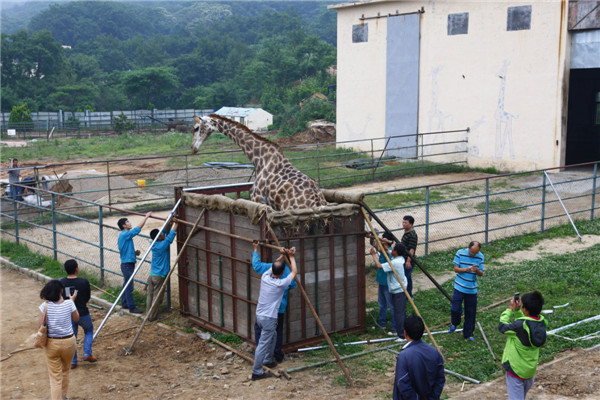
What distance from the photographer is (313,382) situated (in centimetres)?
676

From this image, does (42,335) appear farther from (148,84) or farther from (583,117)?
(148,84)

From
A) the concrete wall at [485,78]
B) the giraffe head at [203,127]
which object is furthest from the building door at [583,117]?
the giraffe head at [203,127]

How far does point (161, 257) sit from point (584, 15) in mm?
16700

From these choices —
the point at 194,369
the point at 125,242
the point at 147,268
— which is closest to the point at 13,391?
the point at 194,369

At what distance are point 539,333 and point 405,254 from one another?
9.07 feet

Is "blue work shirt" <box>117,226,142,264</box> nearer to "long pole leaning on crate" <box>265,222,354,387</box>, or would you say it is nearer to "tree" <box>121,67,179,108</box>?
"long pole leaning on crate" <box>265,222,354,387</box>

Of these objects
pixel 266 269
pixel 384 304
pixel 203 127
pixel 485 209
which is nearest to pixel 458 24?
pixel 485 209

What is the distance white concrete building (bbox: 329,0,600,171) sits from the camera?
20.2 metres

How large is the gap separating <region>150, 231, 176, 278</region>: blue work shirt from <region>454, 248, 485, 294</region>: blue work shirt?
3938mm

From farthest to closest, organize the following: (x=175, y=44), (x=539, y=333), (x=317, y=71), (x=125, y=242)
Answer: (x=175, y=44) < (x=317, y=71) < (x=125, y=242) < (x=539, y=333)

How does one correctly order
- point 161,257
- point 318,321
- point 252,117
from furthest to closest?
point 252,117 → point 161,257 → point 318,321

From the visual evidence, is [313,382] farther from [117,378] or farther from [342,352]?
[117,378]

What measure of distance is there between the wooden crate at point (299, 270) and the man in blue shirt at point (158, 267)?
0.43 m

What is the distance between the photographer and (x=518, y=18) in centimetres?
2108
